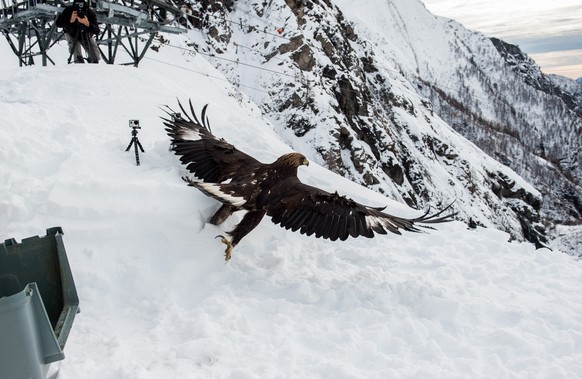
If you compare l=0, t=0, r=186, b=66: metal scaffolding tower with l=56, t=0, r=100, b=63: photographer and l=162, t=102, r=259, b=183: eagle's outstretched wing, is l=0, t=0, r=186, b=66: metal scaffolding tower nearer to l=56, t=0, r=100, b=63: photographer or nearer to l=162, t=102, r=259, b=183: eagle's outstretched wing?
l=56, t=0, r=100, b=63: photographer

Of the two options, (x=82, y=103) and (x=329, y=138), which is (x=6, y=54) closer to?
(x=82, y=103)

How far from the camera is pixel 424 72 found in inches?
4973

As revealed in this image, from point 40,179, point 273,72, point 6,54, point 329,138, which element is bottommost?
point 329,138

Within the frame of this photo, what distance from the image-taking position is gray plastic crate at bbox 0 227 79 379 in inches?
75.5

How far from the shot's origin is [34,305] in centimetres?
201

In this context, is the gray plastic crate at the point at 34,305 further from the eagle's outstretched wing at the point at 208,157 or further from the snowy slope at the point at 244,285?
the eagle's outstretched wing at the point at 208,157

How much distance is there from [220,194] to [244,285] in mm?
872

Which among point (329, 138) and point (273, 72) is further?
point (273, 72)

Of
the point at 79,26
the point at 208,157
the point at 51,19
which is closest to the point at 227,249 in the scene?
the point at 208,157

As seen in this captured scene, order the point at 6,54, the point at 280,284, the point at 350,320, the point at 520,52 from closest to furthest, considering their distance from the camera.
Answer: the point at 350,320 < the point at 280,284 < the point at 6,54 < the point at 520,52

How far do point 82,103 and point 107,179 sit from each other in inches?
84.7

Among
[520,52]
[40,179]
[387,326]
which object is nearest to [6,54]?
[40,179]

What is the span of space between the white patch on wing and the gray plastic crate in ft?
5.32

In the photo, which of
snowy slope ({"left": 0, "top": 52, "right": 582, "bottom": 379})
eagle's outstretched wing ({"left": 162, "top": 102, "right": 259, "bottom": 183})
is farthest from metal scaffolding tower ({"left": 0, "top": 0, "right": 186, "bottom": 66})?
eagle's outstretched wing ({"left": 162, "top": 102, "right": 259, "bottom": 183})
